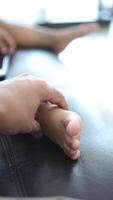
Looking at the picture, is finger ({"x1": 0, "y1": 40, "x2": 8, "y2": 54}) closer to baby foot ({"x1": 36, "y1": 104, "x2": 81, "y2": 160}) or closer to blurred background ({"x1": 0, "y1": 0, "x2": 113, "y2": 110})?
blurred background ({"x1": 0, "y1": 0, "x2": 113, "y2": 110})

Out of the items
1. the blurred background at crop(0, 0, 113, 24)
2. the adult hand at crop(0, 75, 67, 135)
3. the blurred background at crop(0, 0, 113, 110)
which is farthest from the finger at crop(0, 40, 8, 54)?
the blurred background at crop(0, 0, 113, 24)

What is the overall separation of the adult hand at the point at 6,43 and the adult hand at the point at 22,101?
0.39 meters

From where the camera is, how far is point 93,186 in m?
0.49

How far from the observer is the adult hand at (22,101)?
551 mm

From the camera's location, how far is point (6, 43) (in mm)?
1016

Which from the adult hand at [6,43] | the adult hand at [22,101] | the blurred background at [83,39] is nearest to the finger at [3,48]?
the adult hand at [6,43]

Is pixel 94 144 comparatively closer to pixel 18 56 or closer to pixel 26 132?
pixel 26 132

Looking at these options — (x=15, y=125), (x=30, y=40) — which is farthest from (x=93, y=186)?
(x=30, y=40)

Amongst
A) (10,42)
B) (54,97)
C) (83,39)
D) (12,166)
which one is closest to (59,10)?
(83,39)

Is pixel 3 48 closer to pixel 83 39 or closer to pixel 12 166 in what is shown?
pixel 83 39

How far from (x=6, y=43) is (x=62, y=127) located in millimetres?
509

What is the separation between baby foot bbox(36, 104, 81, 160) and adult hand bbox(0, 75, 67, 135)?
18 millimetres

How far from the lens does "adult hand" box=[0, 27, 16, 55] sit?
99 cm

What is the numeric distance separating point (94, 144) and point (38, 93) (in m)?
0.13
